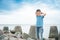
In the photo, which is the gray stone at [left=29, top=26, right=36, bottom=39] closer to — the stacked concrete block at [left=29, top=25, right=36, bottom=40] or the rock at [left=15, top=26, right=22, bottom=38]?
the stacked concrete block at [left=29, top=25, right=36, bottom=40]

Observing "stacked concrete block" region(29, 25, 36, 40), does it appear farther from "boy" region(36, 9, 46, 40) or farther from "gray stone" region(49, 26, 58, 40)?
"gray stone" region(49, 26, 58, 40)

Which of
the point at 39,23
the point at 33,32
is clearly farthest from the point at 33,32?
the point at 39,23

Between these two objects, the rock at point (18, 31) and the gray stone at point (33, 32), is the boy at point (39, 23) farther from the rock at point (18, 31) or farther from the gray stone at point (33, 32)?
the rock at point (18, 31)

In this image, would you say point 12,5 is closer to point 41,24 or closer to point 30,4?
point 30,4

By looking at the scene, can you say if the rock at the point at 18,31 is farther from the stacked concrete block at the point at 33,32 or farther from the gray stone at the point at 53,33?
the gray stone at the point at 53,33

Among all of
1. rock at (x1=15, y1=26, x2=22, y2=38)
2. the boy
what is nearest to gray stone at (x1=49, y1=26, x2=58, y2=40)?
the boy

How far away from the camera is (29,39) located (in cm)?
174

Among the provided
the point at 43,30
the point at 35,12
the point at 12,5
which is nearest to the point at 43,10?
the point at 35,12

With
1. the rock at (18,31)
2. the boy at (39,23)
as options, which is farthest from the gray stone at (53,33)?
the rock at (18,31)

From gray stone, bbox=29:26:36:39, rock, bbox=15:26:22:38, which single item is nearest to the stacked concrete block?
gray stone, bbox=29:26:36:39

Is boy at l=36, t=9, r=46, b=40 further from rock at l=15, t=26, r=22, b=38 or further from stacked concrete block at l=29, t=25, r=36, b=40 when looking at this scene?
rock at l=15, t=26, r=22, b=38

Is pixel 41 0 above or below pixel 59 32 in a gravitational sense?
above

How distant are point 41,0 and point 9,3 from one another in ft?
1.13

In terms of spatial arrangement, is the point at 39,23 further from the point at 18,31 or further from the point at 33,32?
the point at 18,31
